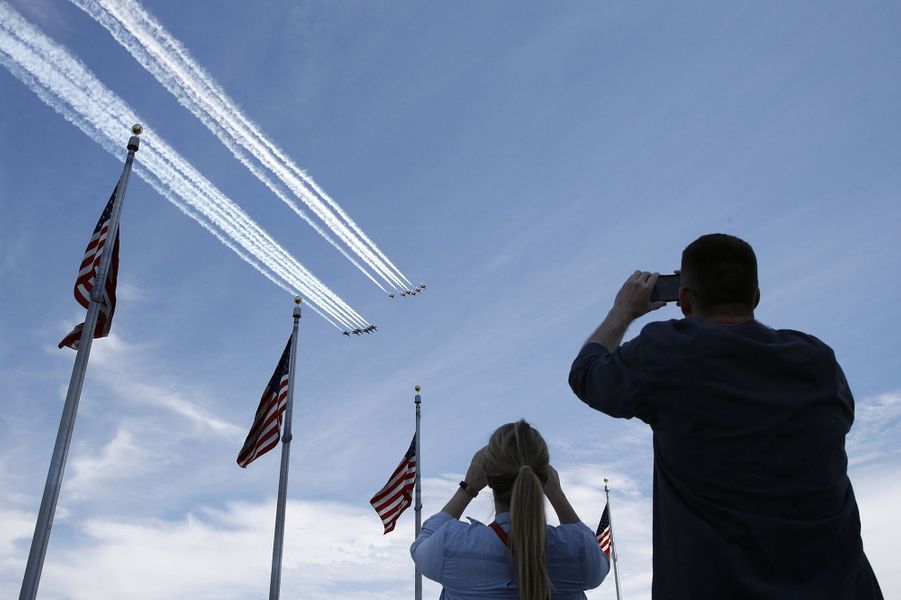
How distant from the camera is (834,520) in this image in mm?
2377

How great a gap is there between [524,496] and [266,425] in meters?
14.9

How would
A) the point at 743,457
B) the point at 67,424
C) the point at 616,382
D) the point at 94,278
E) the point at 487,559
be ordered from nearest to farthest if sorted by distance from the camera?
the point at 743,457 → the point at 616,382 → the point at 487,559 → the point at 67,424 → the point at 94,278

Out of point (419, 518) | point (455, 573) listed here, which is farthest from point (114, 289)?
point (419, 518)

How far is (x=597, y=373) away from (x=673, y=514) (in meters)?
0.59

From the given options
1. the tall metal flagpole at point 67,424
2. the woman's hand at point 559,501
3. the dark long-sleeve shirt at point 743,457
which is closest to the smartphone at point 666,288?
the dark long-sleeve shirt at point 743,457

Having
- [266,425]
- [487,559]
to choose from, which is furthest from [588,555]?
[266,425]

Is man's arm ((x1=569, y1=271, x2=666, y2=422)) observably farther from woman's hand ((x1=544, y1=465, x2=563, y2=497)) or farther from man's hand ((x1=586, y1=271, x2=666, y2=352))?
woman's hand ((x1=544, y1=465, x2=563, y2=497))

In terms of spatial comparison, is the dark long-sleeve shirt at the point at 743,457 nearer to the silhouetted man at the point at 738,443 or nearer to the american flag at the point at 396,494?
the silhouetted man at the point at 738,443

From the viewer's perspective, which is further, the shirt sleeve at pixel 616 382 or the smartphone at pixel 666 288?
the smartphone at pixel 666 288

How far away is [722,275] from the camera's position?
113 inches

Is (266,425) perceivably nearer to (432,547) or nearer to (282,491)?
(282,491)

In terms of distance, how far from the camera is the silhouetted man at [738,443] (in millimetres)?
2314

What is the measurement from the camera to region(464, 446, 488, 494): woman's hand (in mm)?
Answer: 4305

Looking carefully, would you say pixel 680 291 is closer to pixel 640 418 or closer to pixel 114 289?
pixel 640 418
